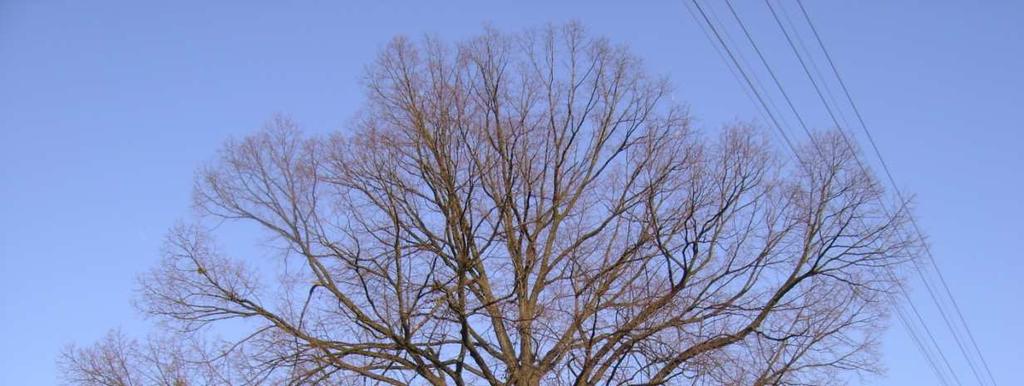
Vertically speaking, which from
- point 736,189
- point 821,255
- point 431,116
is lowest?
point 821,255

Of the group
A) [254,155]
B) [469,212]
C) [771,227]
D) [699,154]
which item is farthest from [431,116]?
[771,227]

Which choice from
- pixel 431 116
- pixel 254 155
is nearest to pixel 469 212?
pixel 431 116

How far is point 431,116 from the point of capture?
17.8 m

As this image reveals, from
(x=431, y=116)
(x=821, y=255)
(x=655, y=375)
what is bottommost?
(x=655, y=375)

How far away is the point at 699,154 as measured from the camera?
17938 mm

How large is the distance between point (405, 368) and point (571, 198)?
144 inches

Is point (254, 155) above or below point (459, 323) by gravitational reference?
above

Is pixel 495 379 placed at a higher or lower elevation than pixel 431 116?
lower

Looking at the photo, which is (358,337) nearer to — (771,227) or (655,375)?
(655,375)

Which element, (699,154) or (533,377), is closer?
(533,377)

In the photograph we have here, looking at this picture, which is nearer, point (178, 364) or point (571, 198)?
point (178, 364)

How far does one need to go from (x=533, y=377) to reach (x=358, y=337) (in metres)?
2.44

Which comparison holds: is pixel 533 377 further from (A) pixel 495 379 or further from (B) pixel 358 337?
(B) pixel 358 337

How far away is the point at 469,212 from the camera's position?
17.3m
